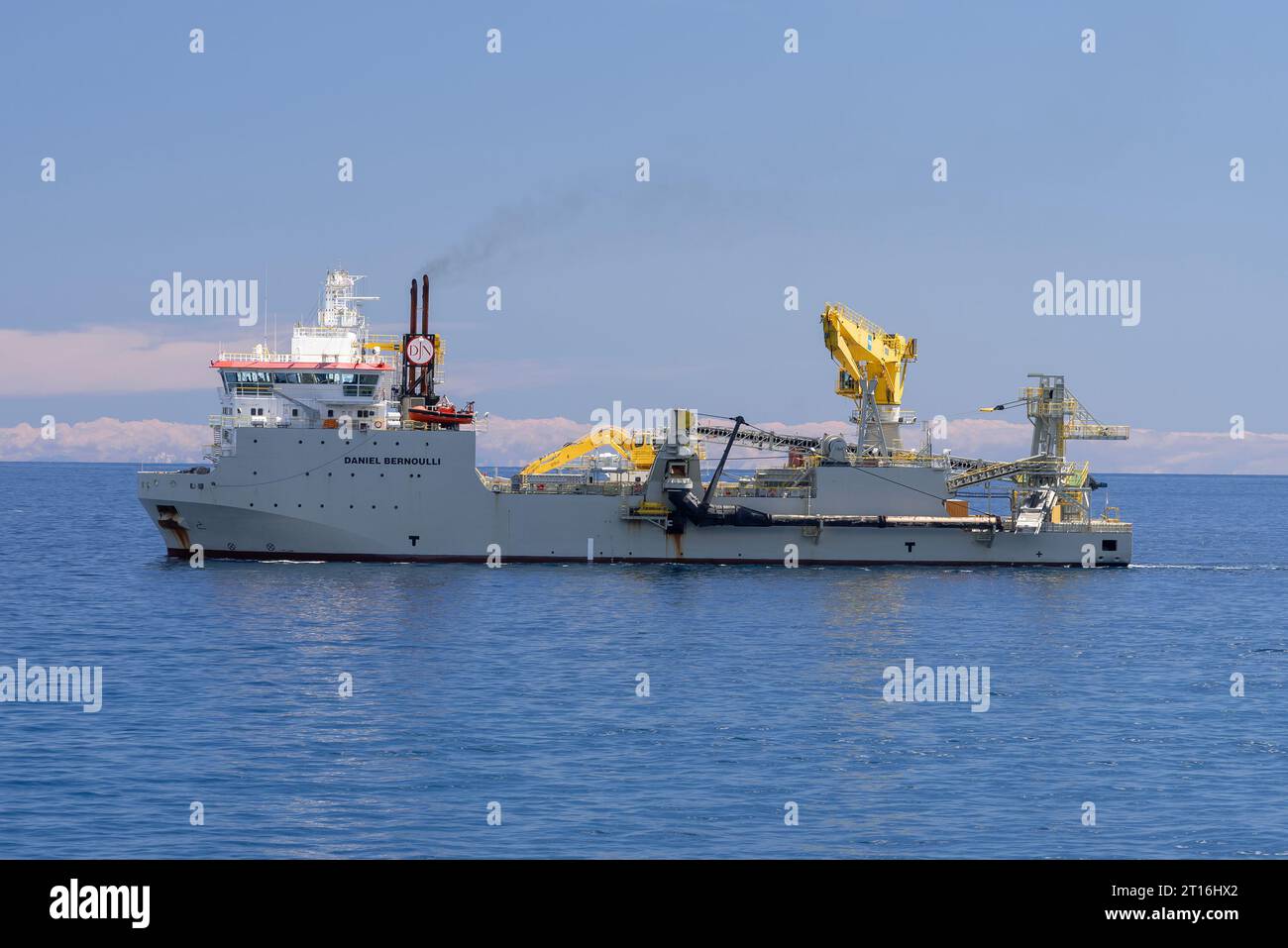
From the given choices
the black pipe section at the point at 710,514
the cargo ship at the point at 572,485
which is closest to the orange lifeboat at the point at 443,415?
the cargo ship at the point at 572,485

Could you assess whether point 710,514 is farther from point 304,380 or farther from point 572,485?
point 304,380

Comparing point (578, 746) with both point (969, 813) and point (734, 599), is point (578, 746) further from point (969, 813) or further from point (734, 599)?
point (734, 599)

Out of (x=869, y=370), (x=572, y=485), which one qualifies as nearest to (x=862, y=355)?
(x=869, y=370)

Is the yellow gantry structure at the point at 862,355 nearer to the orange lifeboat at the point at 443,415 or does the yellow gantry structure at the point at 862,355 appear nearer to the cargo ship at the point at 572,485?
the cargo ship at the point at 572,485

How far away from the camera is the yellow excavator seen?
198ft

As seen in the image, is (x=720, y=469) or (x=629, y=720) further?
(x=720, y=469)

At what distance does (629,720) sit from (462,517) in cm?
2680

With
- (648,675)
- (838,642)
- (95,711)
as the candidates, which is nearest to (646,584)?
(838,642)

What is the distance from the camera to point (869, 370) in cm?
6100

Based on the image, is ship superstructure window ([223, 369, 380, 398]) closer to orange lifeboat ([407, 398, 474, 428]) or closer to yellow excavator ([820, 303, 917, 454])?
orange lifeboat ([407, 398, 474, 428])

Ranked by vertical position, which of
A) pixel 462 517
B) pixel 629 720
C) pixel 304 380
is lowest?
pixel 629 720

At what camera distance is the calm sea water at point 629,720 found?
68.4 feet
